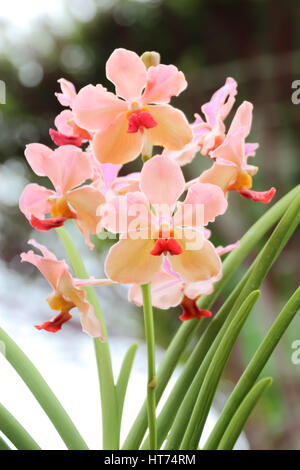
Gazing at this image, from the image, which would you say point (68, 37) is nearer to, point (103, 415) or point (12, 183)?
point (12, 183)

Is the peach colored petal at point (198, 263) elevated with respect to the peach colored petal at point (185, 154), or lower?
lower

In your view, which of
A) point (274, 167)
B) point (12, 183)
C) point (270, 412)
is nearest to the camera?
point (274, 167)

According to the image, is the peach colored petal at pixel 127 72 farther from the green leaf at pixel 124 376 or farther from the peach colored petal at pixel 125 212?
the green leaf at pixel 124 376

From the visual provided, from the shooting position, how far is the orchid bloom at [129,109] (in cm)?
41

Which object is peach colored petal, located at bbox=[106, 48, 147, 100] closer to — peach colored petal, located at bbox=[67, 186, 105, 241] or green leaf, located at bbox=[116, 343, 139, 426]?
peach colored petal, located at bbox=[67, 186, 105, 241]

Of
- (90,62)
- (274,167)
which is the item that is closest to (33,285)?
(90,62)

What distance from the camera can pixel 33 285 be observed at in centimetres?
232

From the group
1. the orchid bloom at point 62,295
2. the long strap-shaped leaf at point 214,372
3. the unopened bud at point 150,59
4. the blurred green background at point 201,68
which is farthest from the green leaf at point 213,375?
the blurred green background at point 201,68

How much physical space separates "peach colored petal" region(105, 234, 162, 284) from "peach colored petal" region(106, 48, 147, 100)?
13 cm

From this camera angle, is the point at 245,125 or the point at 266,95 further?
the point at 266,95

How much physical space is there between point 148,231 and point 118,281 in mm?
46

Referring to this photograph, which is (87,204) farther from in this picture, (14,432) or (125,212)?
(14,432)

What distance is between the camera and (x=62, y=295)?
1.42ft

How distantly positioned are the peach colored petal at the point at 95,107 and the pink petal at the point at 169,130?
1.2 inches
